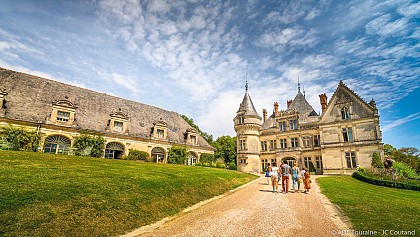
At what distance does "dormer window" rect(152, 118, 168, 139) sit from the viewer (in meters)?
28.8

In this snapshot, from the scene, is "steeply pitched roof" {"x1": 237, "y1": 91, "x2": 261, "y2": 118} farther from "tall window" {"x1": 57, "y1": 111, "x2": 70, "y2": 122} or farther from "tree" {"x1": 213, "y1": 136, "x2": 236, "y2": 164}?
"tall window" {"x1": 57, "y1": 111, "x2": 70, "y2": 122}

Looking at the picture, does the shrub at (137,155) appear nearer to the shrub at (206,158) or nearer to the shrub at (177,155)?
the shrub at (177,155)

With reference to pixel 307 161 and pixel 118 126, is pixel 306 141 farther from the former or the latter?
pixel 118 126

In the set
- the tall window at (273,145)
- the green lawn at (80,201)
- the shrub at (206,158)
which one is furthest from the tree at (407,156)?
the green lawn at (80,201)

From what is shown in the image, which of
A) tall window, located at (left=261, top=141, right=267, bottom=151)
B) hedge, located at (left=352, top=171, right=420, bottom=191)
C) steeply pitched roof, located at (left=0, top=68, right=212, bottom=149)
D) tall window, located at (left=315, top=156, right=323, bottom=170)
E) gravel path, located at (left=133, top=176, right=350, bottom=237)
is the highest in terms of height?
steeply pitched roof, located at (left=0, top=68, right=212, bottom=149)

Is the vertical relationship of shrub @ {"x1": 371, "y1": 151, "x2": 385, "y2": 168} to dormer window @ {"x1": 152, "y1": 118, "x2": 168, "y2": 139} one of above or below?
below

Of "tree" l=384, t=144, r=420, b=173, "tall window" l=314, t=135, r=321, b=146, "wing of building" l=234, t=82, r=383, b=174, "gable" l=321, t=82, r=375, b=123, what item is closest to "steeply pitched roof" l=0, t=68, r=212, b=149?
"wing of building" l=234, t=82, r=383, b=174

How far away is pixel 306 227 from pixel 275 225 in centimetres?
97

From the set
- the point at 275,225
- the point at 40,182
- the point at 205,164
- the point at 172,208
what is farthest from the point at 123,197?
the point at 205,164

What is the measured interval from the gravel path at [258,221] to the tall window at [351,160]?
2453 cm

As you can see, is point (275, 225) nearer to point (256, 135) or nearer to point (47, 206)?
point (47, 206)

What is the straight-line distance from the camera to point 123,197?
8.46m

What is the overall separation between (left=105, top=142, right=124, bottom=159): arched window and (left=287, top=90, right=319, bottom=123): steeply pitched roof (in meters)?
28.7

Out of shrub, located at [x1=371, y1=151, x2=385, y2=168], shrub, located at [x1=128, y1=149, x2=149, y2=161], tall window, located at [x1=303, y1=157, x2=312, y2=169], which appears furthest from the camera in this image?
tall window, located at [x1=303, y1=157, x2=312, y2=169]
